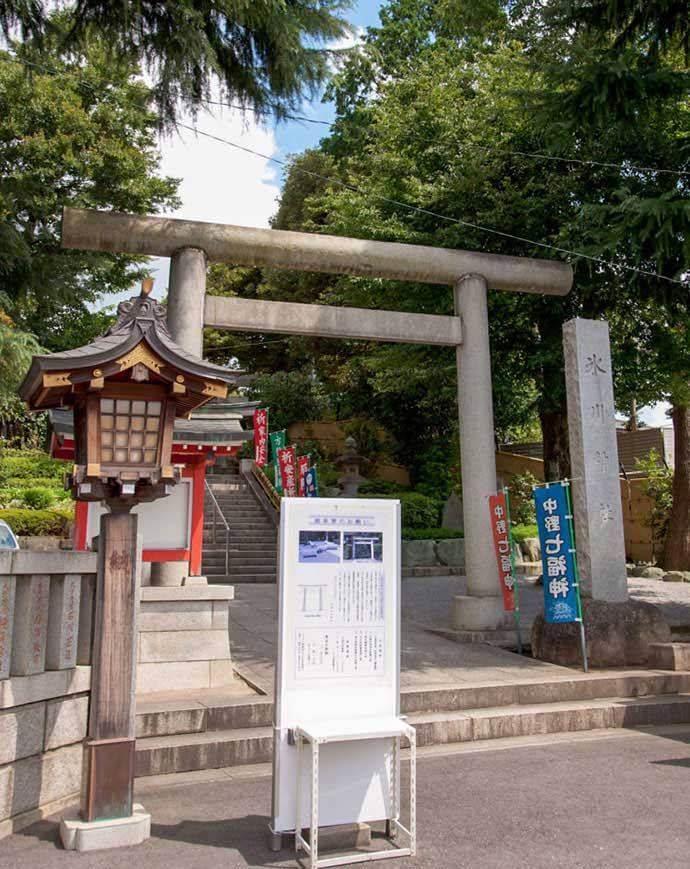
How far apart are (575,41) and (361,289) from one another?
7108 mm

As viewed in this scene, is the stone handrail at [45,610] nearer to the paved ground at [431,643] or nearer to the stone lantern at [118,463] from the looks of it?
the stone lantern at [118,463]

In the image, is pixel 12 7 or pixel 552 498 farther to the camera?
pixel 552 498

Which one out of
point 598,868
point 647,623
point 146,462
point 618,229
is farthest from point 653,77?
point 598,868

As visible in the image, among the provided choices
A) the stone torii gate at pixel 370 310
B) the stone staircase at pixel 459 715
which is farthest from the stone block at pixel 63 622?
the stone torii gate at pixel 370 310

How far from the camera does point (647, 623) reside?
340 inches

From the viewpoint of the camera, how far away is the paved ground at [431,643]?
7980mm

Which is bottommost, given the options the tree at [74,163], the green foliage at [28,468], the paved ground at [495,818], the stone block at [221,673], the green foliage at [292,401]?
the paved ground at [495,818]

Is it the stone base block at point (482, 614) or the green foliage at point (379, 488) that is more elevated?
the green foliage at point (379, 488)

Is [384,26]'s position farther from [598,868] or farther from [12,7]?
[598,868]

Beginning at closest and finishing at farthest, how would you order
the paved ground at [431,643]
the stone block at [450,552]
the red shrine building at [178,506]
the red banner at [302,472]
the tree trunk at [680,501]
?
1. the paved ground at [431,643]
2. the red shrine building at [178,506]
3. the tree trunk at [680,501]
4. the red banner at [302,472]
5. the stone block at [450,552]

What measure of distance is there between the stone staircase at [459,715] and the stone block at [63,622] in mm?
1453

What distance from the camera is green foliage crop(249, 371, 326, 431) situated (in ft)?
90.9

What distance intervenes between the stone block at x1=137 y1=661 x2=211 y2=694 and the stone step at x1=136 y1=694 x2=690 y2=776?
1202 mm

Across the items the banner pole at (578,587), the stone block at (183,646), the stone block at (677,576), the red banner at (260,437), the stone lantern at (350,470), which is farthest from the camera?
the red banner at (260,437)
